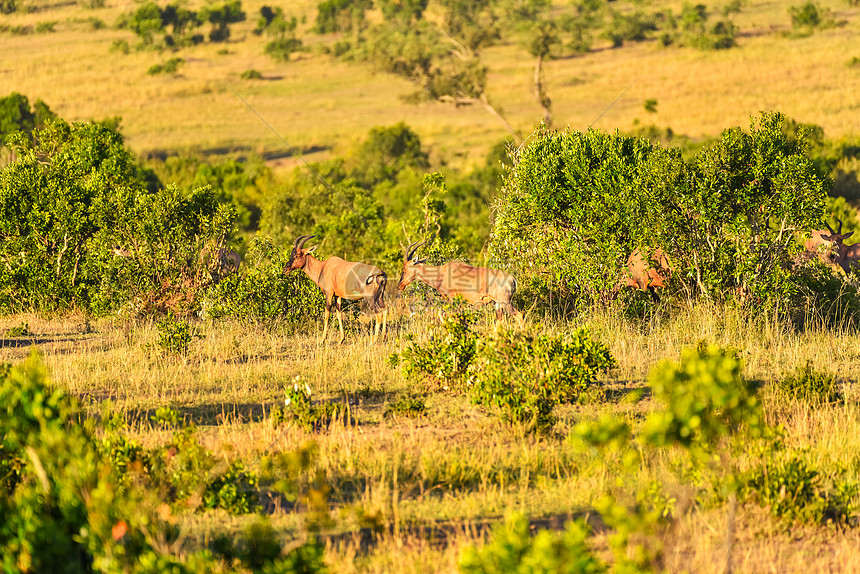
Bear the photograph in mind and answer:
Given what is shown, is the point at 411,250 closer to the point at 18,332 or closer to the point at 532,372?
the point at 532,372

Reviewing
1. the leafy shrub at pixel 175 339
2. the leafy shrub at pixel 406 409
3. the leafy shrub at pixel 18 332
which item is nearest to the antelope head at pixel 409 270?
the leafy shrub at pixel 175 339

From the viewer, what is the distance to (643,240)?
43.2ft

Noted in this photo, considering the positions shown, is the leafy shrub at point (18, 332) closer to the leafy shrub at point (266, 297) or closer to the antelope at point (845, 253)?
the leafy shrub at point (266, 297)

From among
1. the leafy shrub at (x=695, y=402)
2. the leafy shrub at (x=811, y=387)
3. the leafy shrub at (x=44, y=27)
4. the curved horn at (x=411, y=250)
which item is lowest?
the leafy shrub at (x=811, y=387)

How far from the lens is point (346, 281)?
1281 cm

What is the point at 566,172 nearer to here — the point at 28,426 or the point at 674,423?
the point at 674,423

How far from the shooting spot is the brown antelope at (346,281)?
12742 millimetres

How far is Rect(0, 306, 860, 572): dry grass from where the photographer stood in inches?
241

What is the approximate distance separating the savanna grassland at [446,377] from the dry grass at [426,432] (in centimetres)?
4

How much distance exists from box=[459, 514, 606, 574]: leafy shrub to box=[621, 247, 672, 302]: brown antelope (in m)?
9.17

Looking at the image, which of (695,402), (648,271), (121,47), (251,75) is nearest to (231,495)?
(695,402)

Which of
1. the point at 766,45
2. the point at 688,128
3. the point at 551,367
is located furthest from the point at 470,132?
the point at 551,367

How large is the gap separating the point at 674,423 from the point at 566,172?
8.92 metres

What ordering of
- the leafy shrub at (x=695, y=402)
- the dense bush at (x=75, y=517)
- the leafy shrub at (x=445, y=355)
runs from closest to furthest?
1. the dense bush at (x=75, y=517)
2. the leafy shrub at (x=695, y=402)
3. the leafy shrub at (x=445, y=355)
